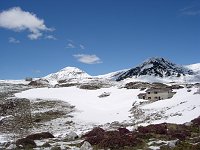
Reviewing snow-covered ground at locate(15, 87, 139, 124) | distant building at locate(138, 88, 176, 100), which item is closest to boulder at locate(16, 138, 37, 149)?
snow-covered ground at locate(15, 87, 139, 124)

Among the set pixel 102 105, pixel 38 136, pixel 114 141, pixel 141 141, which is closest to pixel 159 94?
pixel 102 105

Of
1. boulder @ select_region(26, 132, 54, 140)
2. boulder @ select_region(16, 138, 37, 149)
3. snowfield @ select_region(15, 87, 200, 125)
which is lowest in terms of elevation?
boulder @ select_region(16, 138, 37, 149)

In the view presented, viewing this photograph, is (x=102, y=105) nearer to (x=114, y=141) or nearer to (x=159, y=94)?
(x=159, y=94)

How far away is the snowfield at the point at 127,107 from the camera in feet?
188

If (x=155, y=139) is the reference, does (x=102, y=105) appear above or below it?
above

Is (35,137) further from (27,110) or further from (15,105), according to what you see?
(15,105)

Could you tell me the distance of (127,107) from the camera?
9138 centimetres

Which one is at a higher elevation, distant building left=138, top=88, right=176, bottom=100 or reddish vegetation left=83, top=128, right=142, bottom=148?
distant building left=138, top=88, right=176, bottom=100

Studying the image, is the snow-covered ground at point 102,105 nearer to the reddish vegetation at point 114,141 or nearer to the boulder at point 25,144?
the reddish vegetation at point 114,141

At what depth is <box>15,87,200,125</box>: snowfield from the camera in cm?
5717

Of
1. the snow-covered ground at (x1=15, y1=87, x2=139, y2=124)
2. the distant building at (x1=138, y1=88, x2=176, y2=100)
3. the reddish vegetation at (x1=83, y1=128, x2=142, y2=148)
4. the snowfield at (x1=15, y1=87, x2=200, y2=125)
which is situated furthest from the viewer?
the distant building at (x1=138, y1=88, x2=176, y2=100)

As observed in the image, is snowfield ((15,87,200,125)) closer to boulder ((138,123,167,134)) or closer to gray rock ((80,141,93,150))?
boulder ((138,123,167,134))

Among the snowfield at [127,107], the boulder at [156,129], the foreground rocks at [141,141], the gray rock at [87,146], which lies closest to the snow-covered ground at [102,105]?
the snowfield at [127,107]

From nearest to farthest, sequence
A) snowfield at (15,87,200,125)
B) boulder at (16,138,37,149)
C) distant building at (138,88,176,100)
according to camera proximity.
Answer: boulder at (16,138,37,149) < snowfield at (15,87,200,125) < distant building at (138,88,176,100)
